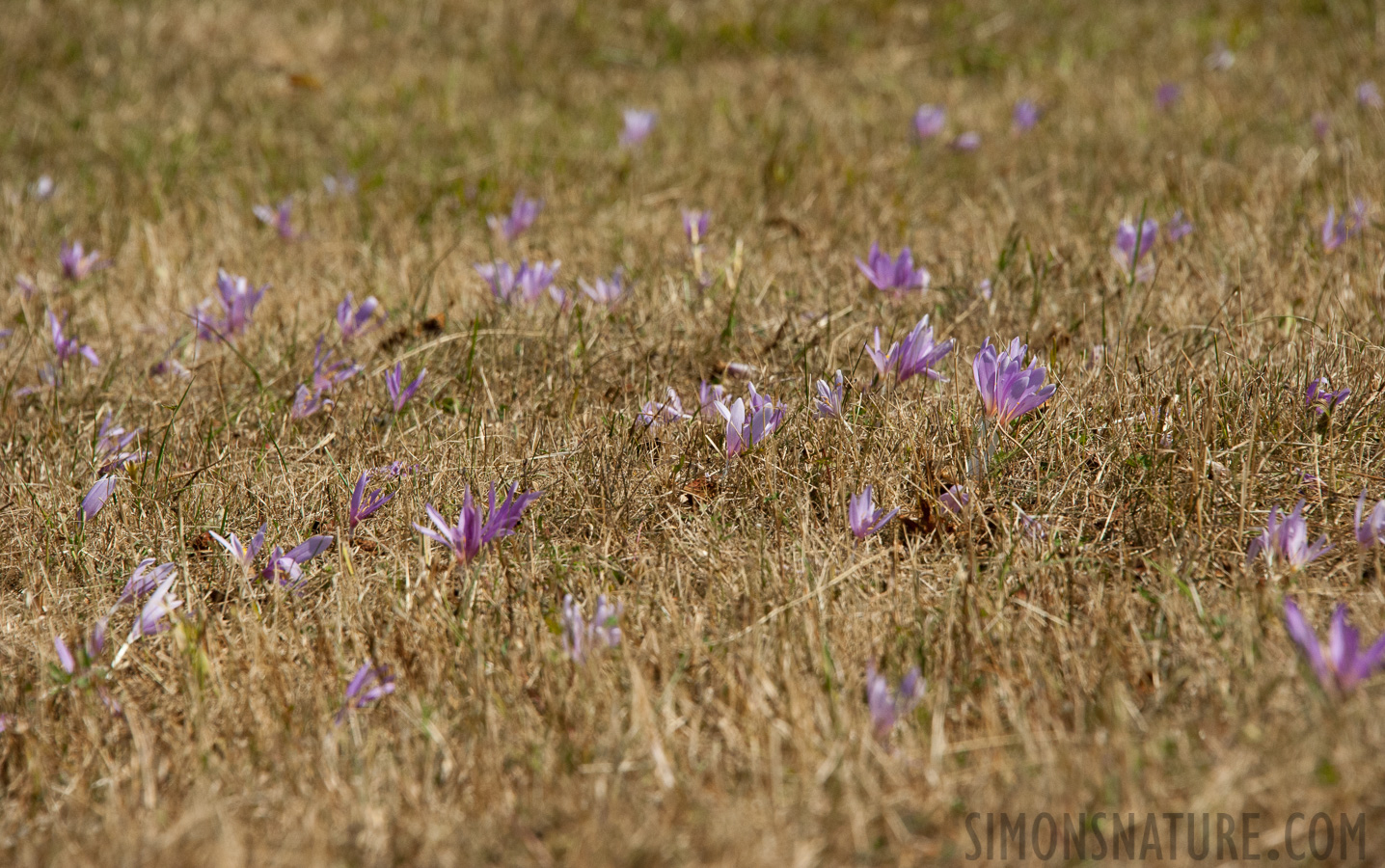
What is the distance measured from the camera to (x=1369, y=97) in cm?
414

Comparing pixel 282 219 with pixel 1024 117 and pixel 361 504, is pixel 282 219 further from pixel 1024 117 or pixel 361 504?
pixel 1024 117

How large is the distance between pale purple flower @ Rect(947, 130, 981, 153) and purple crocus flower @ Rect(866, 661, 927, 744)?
10.6 ft

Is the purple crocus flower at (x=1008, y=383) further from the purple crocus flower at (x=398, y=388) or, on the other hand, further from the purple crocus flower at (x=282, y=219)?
the purple crocus flower at (x=282, y=219)

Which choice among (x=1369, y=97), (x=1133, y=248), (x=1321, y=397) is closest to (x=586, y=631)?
(x=1321, y=397)

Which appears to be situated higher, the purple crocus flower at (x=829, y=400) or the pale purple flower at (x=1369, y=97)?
the pale purple flower at (x=1369, y=97)

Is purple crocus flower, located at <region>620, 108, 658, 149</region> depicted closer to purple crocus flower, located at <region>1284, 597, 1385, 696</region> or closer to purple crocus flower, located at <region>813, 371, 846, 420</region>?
purple crocus flower, located at <region>813, 371, 846, 420</region>

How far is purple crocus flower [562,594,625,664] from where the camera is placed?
1608 mm

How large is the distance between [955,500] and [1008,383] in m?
0.24

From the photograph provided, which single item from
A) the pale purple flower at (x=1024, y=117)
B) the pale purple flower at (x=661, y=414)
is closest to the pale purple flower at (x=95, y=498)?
the pale purple flower at (x=661, y=414)

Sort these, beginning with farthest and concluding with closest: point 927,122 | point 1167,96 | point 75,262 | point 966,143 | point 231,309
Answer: point 1167,96, point 927,122, point 966,143, point 75,262, point 231,309

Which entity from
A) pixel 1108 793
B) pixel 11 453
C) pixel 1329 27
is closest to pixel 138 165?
pixel 11 453

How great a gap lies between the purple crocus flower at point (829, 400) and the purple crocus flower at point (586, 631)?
0.64 metres

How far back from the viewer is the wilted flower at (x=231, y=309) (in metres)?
2.84

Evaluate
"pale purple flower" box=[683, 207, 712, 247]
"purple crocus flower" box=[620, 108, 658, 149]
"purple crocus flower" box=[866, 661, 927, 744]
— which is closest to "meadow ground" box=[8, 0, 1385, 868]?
"purple crocus flower" box=[866, 661, 927, 744]
